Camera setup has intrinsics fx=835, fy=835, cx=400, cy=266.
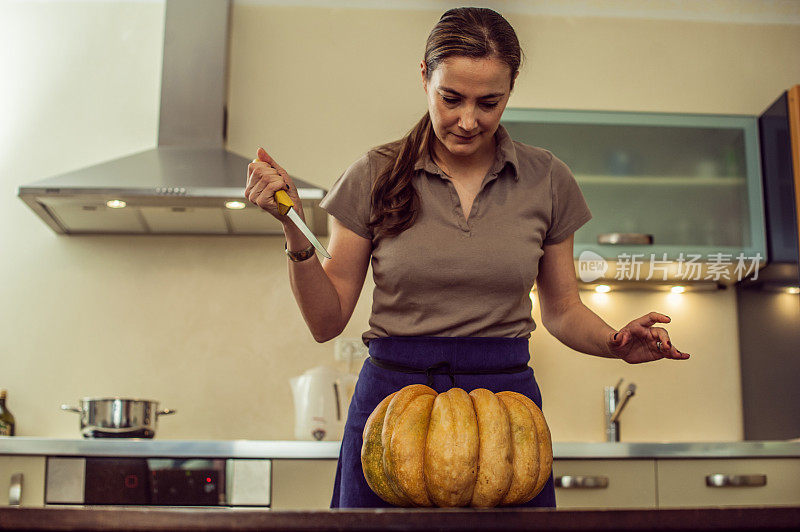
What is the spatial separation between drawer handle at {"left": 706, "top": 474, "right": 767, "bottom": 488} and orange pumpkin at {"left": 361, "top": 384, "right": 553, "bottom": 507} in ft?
5.64

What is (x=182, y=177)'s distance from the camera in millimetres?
2529

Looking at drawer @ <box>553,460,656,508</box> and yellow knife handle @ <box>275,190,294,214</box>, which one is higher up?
yellow knife handle @ <box>275,190,294,214</box>

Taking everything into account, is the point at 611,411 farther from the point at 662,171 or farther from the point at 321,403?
the point at 321,403

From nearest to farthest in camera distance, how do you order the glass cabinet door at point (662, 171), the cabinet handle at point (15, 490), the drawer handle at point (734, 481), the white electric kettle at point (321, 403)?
the cabinet handle at point (15, 490), the drawer handle at point (734, 481), the white electric kettle at point (321, 403), the glass cabinet door at point (662, 171)

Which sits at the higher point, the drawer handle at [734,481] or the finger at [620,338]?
the finger at [620,338]

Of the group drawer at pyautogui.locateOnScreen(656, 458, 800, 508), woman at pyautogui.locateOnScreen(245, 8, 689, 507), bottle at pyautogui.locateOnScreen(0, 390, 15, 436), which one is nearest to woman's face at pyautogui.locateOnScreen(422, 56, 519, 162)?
woman at pyautogui.locateOnScreen(245, 8, 689, 507)

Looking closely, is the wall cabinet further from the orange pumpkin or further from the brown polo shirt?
the orange pumpkin

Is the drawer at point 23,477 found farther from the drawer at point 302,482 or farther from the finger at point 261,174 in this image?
the finger at point 261,174

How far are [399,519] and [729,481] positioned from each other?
6.76 feet

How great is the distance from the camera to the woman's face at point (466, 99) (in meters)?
1.15

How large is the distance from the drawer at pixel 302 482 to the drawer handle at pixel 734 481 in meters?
1.04

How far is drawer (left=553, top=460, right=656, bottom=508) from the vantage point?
7.39ft

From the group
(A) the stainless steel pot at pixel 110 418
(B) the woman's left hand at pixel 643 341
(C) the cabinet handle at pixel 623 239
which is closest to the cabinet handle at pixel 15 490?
(A) the stainless steel pot at pixel 110 418

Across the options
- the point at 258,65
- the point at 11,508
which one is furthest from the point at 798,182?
the point at 11,508
